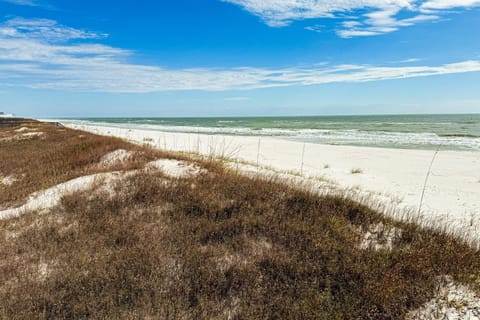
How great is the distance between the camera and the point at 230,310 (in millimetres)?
3736

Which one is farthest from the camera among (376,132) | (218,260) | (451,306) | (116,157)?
(376,132)

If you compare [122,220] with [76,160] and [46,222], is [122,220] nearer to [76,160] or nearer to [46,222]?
[46,222]

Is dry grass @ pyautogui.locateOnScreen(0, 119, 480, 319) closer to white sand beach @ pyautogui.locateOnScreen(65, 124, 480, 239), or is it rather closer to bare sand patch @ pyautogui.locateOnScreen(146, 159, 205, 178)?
bare sand patch @ pyautogui.locateOnScreen(146, 159, 205, 178)

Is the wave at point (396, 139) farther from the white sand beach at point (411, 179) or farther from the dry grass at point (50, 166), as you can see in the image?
the dry grass at point (50, 166)

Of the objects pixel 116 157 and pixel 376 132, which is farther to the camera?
pixel 376 132

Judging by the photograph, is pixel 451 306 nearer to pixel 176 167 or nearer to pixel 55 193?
pixel 176 167

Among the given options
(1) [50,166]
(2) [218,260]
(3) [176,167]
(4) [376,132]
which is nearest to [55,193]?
(3) [176,167]

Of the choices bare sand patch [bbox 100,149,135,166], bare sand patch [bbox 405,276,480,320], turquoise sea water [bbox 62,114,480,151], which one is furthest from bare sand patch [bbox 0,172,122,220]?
turquoise sea water [bbox 62,114,480,151]

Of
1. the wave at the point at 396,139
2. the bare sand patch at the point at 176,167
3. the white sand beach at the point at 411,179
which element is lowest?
the white sand beach at the point at 411,179

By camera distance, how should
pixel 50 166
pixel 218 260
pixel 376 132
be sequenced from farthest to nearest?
pixel 376 132
pixel 50 166
pixel 218 260

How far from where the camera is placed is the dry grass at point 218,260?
147 inches

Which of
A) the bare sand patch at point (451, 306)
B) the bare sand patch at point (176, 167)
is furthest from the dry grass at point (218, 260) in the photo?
the bare sand patch at point (176, 167)

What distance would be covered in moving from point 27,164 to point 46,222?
8.48 meters

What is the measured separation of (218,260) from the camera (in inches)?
183
